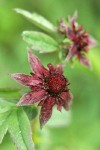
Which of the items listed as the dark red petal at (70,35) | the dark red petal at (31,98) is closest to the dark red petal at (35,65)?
the dark red petal at (31,98)

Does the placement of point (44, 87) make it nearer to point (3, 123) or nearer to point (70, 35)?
point (3, 123)

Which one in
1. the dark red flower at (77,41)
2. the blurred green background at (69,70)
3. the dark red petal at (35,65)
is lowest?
the dark red petal at (35,65)

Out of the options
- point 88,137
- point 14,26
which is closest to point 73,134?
point 88,137

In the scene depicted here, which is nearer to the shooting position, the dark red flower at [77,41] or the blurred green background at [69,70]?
the dark red flower at [77,41]

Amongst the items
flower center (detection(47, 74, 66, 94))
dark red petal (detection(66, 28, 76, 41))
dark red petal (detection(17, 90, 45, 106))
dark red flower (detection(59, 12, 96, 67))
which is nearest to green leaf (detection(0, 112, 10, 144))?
dark red petal (detection(17, 90, 45, 106))

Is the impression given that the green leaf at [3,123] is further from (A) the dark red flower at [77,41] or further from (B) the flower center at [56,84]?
(A) the dark red flower at [77,41]

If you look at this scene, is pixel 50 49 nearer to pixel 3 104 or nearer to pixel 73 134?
pixel 3 104
